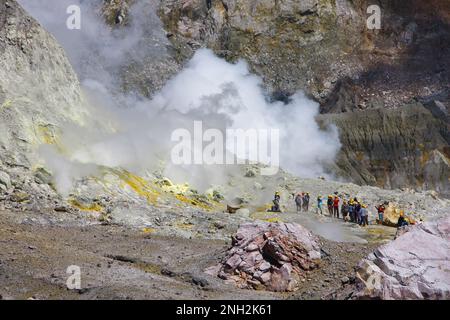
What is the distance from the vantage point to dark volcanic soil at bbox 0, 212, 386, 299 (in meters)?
12.6

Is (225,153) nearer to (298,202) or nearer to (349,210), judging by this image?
(298,202)

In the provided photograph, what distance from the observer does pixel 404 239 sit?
13.0 metres

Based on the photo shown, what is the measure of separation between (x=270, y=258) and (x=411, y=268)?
3855mm

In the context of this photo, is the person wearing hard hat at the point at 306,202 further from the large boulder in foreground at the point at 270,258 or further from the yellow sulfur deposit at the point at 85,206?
the large boulder in foreground at the point at 270,258

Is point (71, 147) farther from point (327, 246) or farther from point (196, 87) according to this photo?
point (196, 87)

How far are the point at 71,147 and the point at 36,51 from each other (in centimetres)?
590

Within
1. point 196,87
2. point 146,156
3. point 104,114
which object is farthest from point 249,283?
point 196,87

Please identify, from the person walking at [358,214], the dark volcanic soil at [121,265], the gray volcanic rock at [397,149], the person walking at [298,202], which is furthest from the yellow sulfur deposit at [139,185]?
the gray volcanic rock at [397,149]

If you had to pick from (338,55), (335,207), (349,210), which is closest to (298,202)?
(335,207)

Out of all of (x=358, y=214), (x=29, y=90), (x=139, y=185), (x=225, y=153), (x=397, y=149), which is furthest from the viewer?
(x=397, y=149)

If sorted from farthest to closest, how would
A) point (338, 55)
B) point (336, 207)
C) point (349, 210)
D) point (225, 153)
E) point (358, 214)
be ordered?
point (338, 55) → point (225, 153) → point (336, 207) → point (349, 210) → point (358, 214)

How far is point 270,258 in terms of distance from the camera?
14906 millimetres

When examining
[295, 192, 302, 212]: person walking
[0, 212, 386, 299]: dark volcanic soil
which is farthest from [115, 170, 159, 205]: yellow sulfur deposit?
[295, 192, 302, 212]: person walking
